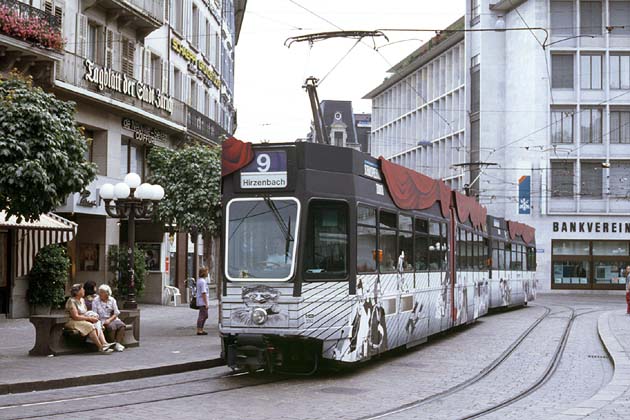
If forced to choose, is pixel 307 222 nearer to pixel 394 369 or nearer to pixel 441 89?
pixel 394 369

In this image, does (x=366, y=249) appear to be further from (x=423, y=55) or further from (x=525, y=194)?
(x=423, y=55)

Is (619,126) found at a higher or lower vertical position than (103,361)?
higher

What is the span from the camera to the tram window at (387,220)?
1510cm

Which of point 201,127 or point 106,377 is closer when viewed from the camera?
point 106,377

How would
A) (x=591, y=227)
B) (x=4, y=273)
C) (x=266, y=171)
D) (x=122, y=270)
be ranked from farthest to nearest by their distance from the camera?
1. (x=591, y=227)
2. (x=122, y=270)
3. (x=4, y=273)
4. (x=266, y=171)

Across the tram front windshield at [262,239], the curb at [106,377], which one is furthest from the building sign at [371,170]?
the curb at [106,377]

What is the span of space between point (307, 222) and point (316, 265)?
2.02ft

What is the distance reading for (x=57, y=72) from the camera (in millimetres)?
25984

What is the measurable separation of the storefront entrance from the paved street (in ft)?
152

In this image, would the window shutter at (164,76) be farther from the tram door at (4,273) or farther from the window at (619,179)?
the window at (619,179)

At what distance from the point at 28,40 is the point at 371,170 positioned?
41.8 ft

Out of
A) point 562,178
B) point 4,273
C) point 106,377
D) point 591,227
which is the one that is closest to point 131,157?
point 4,273

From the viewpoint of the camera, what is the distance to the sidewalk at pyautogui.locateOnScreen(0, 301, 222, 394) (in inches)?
499

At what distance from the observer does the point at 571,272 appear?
6341 cm
